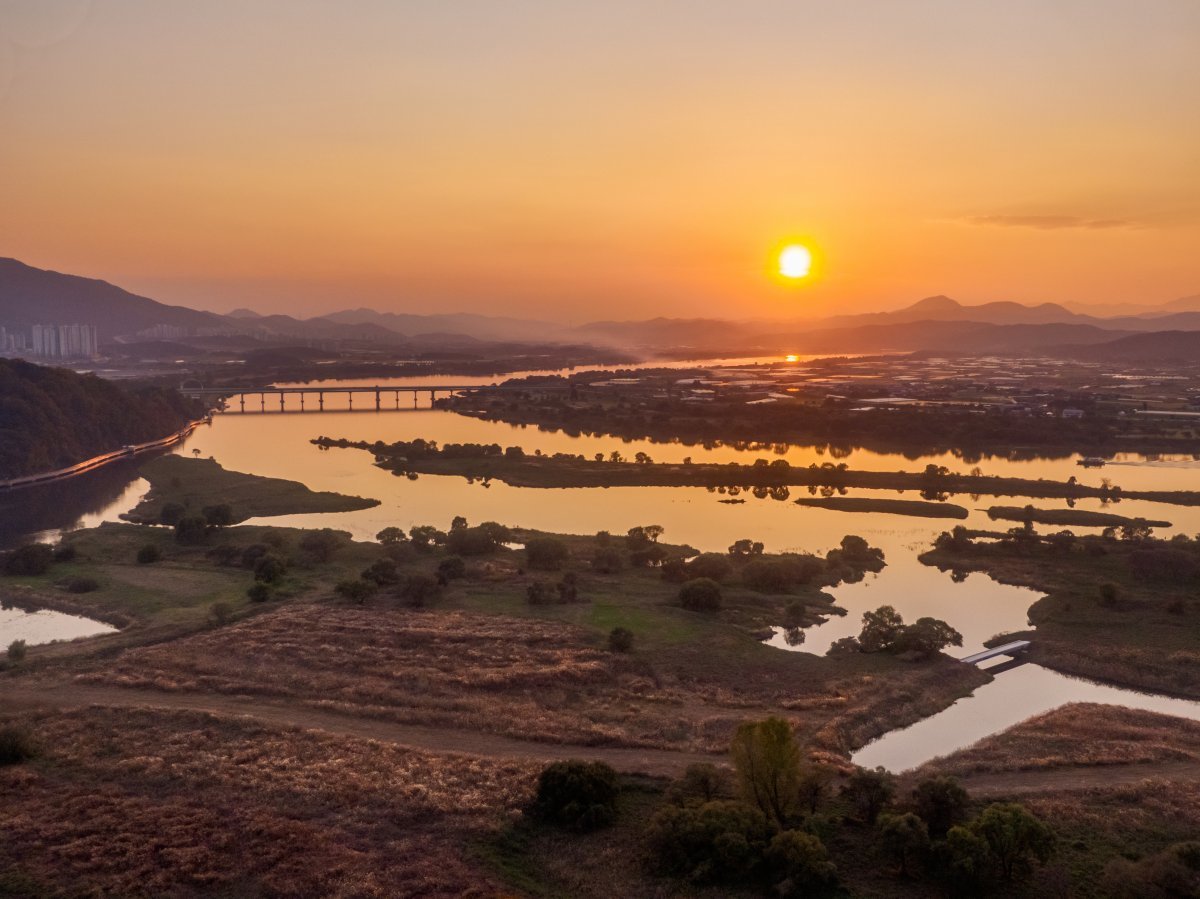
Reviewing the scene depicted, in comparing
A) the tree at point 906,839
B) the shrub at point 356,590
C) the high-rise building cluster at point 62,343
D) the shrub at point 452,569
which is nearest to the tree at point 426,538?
the shrub at point 452,569

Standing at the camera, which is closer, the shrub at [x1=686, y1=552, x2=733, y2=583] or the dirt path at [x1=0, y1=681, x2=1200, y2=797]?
the dirt path at [x1=0, y1=681, x2=1200, y2=797]

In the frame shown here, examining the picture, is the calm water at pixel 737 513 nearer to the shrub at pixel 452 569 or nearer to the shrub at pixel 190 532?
the shrub at pixel 190 532

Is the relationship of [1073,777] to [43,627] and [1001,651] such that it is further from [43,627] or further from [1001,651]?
[43,627]

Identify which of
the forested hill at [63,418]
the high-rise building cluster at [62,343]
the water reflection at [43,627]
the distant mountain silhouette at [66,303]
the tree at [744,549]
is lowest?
the water reflection at [43,627]

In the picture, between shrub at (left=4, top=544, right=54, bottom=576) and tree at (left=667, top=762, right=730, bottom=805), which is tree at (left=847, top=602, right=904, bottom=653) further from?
shrub at (left=4, top=544, right=54, bottom=576)

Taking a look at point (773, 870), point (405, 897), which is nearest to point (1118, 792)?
point (773, 870)

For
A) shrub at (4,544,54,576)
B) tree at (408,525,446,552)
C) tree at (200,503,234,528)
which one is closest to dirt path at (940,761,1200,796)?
tree at (408,525,446,552)
